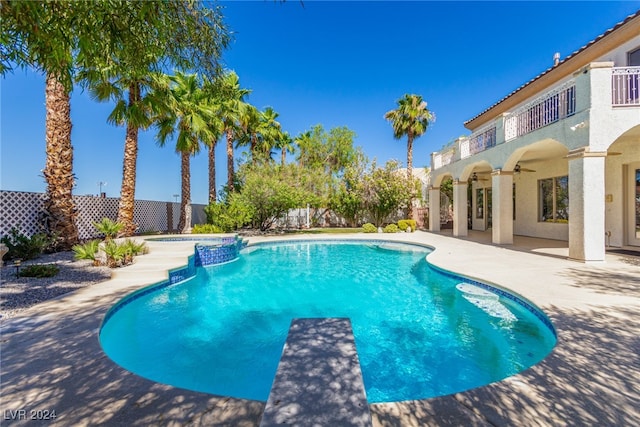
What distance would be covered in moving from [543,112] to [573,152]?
2.54 metres

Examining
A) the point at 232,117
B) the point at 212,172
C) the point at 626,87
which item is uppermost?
the point at 232,117

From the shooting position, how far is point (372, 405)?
8.38 feet

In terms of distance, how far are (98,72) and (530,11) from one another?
17426mm

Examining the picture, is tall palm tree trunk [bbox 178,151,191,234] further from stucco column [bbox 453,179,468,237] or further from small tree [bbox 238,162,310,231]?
stucco column [bbox 453,179,468,237]

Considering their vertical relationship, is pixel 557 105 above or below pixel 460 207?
above

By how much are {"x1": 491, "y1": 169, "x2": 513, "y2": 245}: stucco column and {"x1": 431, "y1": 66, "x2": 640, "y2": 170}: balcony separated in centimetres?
156

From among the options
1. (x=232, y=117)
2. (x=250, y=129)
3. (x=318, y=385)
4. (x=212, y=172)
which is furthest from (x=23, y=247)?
(x=250, y=129)

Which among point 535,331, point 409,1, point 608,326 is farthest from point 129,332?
point 409,1

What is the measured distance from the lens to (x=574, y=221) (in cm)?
881

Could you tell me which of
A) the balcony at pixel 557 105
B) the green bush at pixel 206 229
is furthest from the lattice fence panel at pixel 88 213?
the balcony at pixel 557 105

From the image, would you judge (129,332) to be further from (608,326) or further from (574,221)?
(574,221)

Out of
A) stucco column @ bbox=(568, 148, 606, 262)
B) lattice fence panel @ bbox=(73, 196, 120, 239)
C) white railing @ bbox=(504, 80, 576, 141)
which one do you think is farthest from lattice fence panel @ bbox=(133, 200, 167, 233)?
stucco column @ bbox=(568, 148, 606, 262)

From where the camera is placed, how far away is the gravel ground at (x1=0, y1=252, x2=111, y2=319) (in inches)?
210

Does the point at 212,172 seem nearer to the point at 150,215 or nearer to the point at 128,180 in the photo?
the point at 150,215
